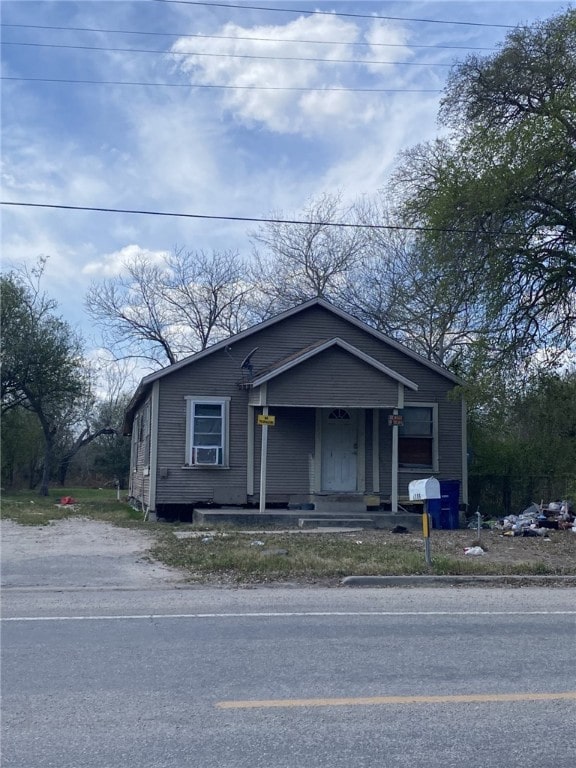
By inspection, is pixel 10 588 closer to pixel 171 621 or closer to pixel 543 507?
pixel 171 621

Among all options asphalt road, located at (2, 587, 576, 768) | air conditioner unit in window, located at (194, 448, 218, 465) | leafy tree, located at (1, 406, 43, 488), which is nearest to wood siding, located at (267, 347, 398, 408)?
air conditioner unit in window, located at (194, 448, 218, 465)

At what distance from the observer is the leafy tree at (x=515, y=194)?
19.6 meters

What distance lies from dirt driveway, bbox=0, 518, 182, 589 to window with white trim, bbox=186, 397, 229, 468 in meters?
3.22

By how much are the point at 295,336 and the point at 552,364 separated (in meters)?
6.61

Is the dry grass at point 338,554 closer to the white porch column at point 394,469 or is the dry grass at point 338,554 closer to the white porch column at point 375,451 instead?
the white porch column at point 394,469

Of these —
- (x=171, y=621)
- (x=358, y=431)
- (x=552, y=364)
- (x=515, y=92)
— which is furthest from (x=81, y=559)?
(x=515, y=92)

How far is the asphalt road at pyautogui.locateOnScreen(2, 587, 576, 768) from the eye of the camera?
5.10 metres

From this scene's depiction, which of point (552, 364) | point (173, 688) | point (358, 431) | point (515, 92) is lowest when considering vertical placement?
point (173, 688)

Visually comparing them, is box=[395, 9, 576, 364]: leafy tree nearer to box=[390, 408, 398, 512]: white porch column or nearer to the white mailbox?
box=[390, 408, 398, 512]: white porch column

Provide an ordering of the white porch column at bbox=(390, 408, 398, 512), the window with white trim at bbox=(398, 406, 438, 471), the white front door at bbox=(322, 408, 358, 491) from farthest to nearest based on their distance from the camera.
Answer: the window with white trim at bbox=(398, 406, 438, 471)
the white front door at bbox=(322, 408, 358, 491)
the white porch column at bbox=(390, 408, 398, 512)

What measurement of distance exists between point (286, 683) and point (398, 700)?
0.90 m

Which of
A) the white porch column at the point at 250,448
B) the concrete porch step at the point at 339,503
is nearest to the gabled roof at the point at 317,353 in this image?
the white porch column at the point at 250,448

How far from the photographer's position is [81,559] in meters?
13.7

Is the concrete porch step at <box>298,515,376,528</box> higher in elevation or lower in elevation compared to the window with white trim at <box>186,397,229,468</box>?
lower
